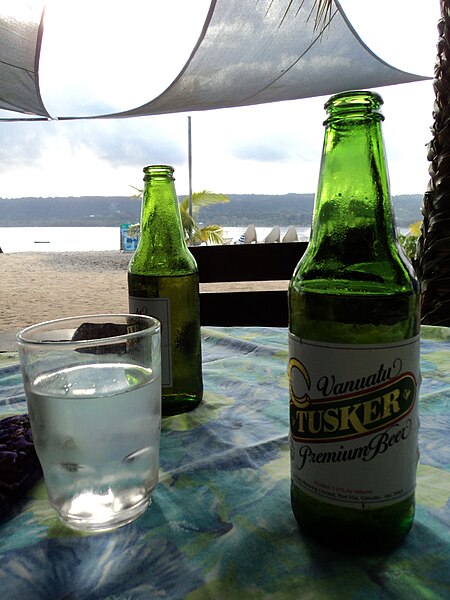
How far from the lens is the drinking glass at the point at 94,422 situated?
1.11 feet

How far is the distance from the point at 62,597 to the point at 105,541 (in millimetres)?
52

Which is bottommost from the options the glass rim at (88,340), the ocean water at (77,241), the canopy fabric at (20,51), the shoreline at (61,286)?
the shoreline at (61,286)

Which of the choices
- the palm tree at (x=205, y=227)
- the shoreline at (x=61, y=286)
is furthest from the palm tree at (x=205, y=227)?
the shoreline at (x=61, y=286)

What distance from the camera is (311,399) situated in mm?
316

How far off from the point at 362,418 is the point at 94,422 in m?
0.18

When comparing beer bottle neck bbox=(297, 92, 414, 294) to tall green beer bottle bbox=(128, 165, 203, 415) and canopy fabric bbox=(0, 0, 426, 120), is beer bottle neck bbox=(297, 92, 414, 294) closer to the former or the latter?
tall green beer bottle bbox=(128, 165, 203, 415)

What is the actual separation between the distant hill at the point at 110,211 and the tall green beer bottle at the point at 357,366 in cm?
Answer: 2396

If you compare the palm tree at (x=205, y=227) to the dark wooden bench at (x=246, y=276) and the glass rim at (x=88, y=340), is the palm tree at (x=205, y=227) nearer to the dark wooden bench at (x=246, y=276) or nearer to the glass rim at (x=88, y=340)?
the dark wooden bench at (x=246, y=276)

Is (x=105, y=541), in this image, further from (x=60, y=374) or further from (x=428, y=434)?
(x=428, y=434)

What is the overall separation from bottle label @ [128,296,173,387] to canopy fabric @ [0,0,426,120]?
11.1 ft

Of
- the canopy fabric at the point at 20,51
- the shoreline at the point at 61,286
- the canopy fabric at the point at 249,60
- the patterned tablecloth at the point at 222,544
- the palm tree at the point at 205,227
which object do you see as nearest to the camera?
the patterned tablecloth at the point at 222,544

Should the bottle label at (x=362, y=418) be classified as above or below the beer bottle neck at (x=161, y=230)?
below

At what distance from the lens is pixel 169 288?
601 mm

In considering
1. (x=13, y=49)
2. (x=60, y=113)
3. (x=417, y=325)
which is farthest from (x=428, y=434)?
(x=60, y=113)
